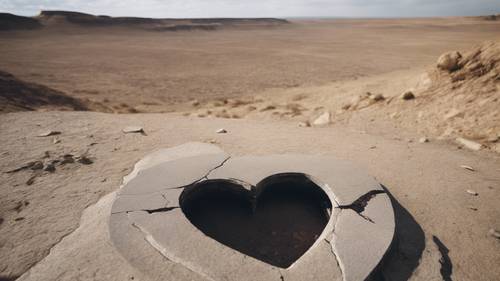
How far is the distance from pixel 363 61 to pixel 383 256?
20268 mm

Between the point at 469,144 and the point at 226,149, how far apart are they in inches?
173

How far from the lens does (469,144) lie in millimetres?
5703

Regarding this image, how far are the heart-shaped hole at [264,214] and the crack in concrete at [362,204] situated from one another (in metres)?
0.39

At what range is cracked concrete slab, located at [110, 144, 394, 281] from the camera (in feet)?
8.52

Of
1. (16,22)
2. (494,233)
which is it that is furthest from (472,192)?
(16,22)

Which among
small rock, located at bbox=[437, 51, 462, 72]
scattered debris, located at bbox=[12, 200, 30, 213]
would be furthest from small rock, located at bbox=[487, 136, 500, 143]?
scattered debris, located at bbox=[12, 200, 30, 213]

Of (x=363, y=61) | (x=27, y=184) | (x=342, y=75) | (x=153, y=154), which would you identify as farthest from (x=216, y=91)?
(x=363, y=61)

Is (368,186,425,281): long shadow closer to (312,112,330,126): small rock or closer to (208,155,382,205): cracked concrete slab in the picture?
(208,155,382,205): cracked concrete slab

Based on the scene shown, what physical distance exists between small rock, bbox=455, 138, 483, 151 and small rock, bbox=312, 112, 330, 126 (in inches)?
108

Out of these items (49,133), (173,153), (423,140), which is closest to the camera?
(173,153)

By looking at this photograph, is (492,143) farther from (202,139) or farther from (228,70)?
(228,70)

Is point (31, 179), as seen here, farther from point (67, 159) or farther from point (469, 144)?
point (469, 144)

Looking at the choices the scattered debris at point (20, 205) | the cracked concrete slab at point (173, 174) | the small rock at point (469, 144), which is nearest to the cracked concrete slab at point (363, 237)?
the cracked concrete slab at point (173, 174)

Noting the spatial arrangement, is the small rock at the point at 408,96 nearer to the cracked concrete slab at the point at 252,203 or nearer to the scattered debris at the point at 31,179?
the cracked concrete slab at the point at 252,203
